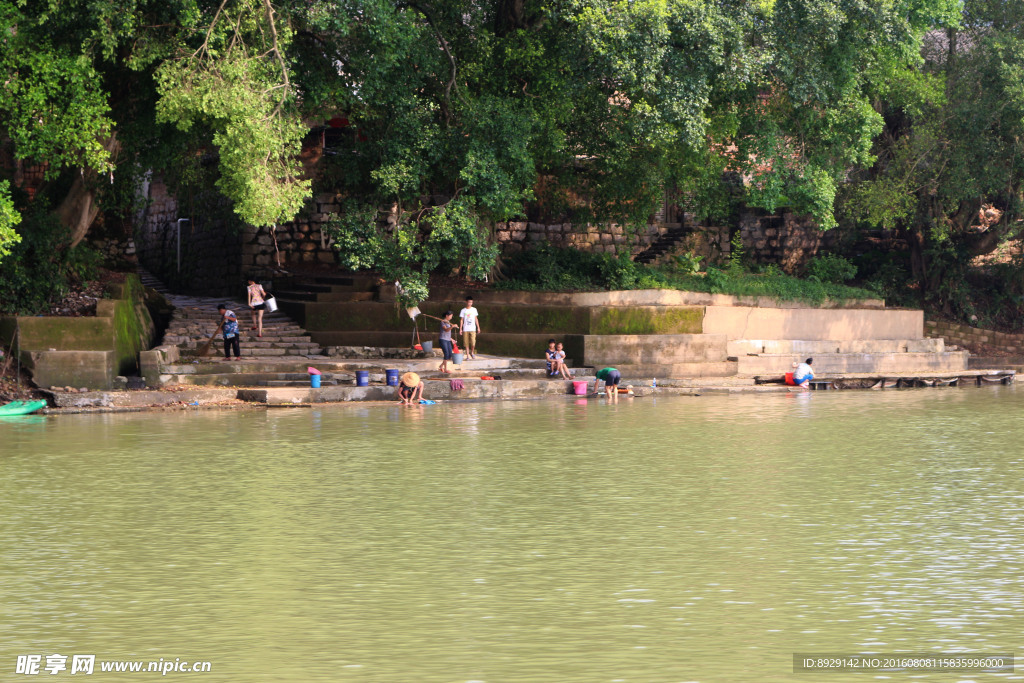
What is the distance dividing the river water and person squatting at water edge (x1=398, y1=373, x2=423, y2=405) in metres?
4.99

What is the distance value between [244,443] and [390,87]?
9.54 metres

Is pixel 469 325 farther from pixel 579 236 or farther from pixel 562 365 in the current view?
pixel 579 236

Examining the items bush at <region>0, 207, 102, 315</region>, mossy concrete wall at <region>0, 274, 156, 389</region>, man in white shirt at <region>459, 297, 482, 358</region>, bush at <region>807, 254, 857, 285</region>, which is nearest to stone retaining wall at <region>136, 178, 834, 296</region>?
bush at <region>807, 254, 857, 285</region>

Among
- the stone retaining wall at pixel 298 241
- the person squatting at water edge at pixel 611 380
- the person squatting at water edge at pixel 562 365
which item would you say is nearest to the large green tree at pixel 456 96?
the person squatting at water edge at pixel 562 365

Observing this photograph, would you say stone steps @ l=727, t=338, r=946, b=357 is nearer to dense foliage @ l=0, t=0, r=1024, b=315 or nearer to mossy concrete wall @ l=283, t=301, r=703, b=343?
mossy concrete wall @ l=283, t=301, r=703, b=343

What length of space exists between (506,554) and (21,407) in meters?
12.0

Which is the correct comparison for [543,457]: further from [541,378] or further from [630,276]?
[630,276]

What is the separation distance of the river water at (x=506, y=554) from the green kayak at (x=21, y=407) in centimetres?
314

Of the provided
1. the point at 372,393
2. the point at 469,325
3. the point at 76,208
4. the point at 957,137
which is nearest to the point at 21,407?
the point at 372,393

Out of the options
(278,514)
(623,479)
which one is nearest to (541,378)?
(623,479)

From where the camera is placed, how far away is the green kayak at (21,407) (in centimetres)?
1673

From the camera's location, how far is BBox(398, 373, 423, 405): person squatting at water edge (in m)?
18.9

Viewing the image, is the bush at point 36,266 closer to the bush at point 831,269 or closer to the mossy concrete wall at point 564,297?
the mossy concrete wall at point 564,297

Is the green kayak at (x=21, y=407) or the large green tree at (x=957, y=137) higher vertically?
the large green tree at (x=957, y=137)
